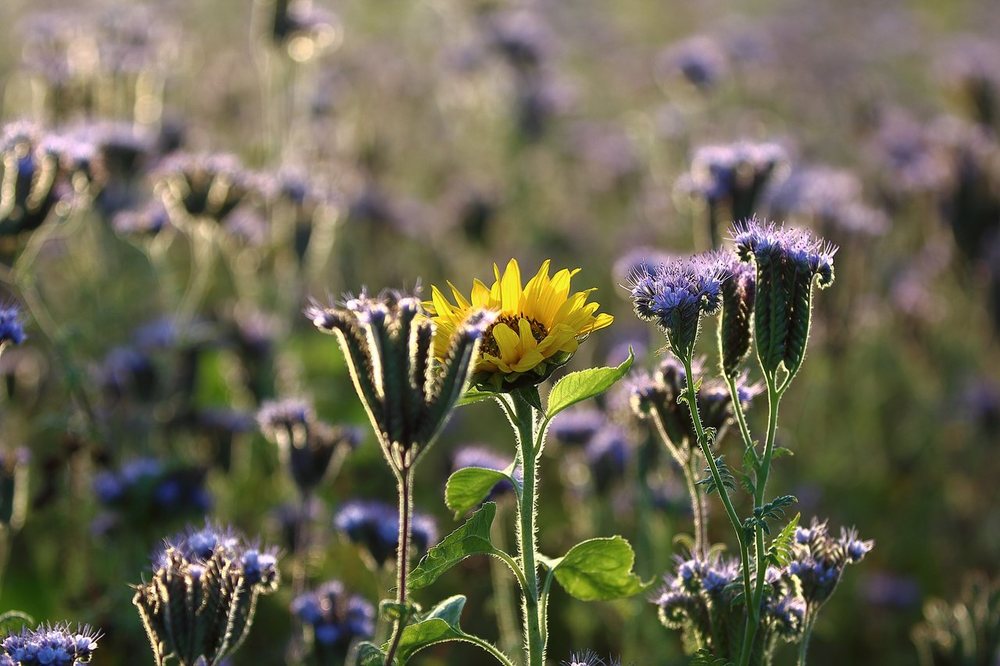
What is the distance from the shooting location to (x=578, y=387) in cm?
273

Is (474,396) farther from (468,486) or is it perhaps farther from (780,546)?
(780,546)

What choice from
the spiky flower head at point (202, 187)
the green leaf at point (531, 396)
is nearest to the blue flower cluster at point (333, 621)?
the green leaf at point (531, 396)

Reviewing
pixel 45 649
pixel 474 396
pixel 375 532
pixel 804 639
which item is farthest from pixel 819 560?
pixel 45 649

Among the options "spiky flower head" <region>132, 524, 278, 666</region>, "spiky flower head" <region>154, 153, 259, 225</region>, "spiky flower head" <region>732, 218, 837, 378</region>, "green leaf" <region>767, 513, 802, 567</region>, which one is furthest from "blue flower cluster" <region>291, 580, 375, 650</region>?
"spiky flower head" <region>154, 153, 259, 225</region>

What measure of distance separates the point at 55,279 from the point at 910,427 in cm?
690

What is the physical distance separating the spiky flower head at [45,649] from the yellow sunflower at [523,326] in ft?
3.52

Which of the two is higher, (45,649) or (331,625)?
(45,649)

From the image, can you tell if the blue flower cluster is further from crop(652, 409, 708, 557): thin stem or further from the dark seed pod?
the dark seed pod

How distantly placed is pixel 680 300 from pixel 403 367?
69 centimetres

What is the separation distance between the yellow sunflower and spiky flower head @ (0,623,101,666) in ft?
3.52

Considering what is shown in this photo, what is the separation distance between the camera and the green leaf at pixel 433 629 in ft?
8.59

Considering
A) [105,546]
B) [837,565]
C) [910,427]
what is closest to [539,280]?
[837,565]

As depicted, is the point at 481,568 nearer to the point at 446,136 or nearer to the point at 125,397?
the point at 125,397

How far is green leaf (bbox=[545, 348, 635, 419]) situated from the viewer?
2641 mm
